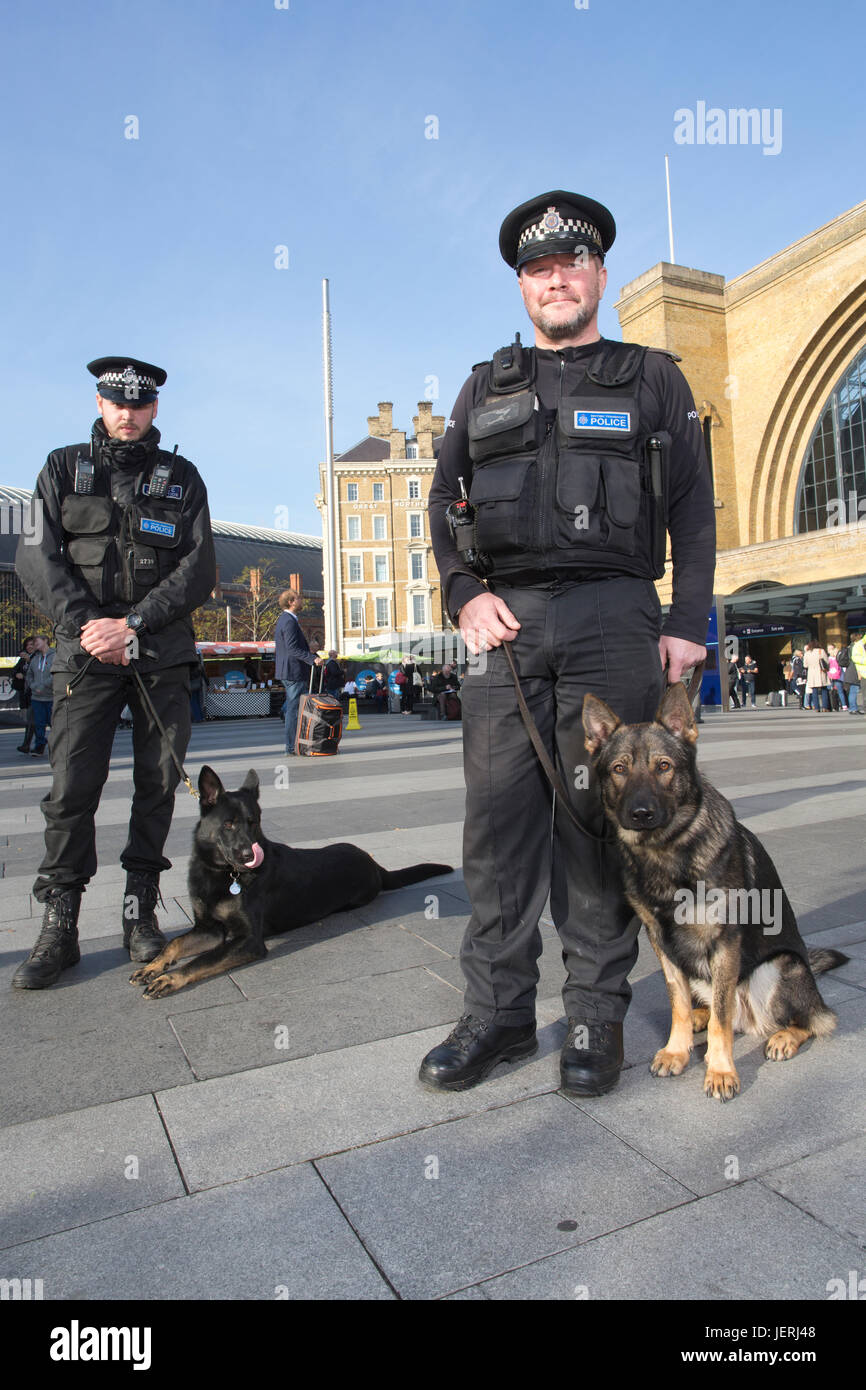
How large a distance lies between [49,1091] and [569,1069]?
58.5 inches

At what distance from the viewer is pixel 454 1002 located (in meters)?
3.15

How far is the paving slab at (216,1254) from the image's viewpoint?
163 centimetres

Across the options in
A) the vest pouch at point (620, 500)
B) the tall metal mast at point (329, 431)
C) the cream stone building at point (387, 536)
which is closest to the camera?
the vest pouch at point (620, 500)

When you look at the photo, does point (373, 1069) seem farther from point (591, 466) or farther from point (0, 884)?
point (0, 884)

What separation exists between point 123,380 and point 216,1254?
3.25 meters

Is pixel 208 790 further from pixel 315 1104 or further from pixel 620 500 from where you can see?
pixel 620 500

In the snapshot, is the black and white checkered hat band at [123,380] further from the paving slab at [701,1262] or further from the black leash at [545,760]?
the paving slab at [701,1262]

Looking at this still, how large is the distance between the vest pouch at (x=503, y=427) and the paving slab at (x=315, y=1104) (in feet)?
6.12

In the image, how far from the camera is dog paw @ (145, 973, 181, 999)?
3253 millimetres

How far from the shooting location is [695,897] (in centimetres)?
249

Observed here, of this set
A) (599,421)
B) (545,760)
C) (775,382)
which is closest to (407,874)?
(545,760)

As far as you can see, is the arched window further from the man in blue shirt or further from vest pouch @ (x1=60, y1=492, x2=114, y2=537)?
vest pouch @ (x1=60, y1=492, x2=114, y2=537)

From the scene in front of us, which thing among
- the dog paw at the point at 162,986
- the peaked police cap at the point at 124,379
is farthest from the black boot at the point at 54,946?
the peaked police cap at the point at 124,379
